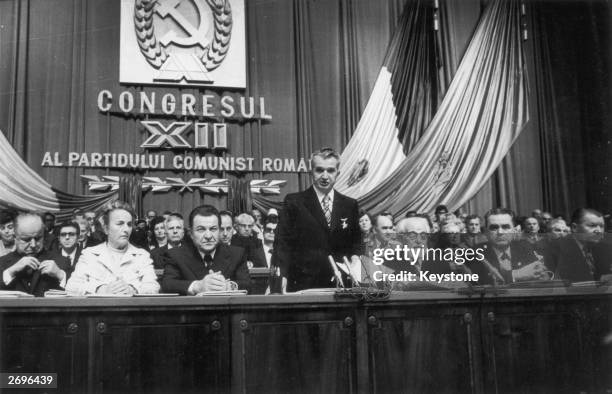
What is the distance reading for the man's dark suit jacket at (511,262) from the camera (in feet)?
11.9

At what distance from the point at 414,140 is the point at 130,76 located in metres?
2.90

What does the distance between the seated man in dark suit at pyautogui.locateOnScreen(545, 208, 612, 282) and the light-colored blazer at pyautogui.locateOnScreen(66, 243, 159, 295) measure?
2.37 meters

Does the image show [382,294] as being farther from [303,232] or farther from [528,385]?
[303,232]

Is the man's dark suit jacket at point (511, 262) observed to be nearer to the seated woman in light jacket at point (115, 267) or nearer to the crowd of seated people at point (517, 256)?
the crowd of seated people at point (517, 256)

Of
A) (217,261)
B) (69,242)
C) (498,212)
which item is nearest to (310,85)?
(498,212)

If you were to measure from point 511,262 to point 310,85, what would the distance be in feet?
10.9

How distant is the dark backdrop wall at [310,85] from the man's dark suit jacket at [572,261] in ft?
8.49

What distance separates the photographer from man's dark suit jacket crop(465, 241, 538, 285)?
3629 millimetres

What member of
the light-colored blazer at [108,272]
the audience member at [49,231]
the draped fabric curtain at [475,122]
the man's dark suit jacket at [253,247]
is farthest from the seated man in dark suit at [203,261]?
the draped fabric curtain at [475,122]

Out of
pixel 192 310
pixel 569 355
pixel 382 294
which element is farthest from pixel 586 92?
pixel 192 310

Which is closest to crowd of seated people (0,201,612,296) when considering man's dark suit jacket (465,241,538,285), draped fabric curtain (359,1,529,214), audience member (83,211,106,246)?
man's dark suit jacket (465,241,538,285)

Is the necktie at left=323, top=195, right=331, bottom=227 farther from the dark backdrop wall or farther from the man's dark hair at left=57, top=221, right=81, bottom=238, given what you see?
the man's dark hair at left=57, top=221, right=81, bottom=238

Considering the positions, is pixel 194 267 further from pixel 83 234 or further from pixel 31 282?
pixel 83 234

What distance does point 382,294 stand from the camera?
3381 millimetres
